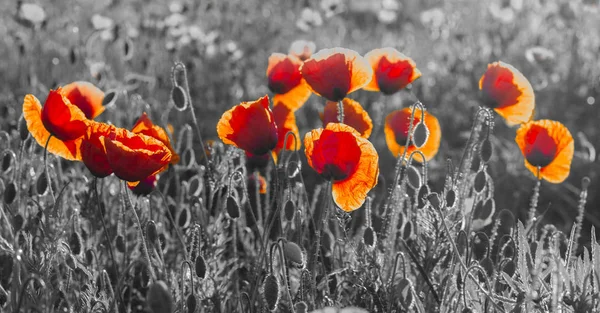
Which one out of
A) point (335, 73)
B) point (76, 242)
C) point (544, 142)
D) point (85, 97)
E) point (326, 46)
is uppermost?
point (326, 46)

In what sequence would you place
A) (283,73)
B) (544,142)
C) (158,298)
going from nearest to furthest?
(158,298) < (544,142) < (283,73)

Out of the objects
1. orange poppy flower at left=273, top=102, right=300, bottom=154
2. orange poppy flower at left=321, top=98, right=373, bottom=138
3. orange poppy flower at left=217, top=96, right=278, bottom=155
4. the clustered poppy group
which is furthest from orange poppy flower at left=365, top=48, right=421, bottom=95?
orange poppy flower at left=217, top=96, right=278, bottom=155

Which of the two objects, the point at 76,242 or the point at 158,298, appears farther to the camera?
the point at 76,242

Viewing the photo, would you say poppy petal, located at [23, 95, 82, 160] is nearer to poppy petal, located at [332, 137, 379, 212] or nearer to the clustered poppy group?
the clustered poppy group

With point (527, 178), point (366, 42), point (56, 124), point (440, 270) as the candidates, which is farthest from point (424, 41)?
point (56, 124)

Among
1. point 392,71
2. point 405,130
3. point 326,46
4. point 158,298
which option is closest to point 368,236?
point 405,130

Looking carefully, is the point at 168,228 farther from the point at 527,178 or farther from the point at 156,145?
→ the point at 527,178

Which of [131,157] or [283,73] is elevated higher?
[283,73]

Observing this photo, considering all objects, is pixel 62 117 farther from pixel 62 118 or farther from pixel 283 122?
pixel 283 122
